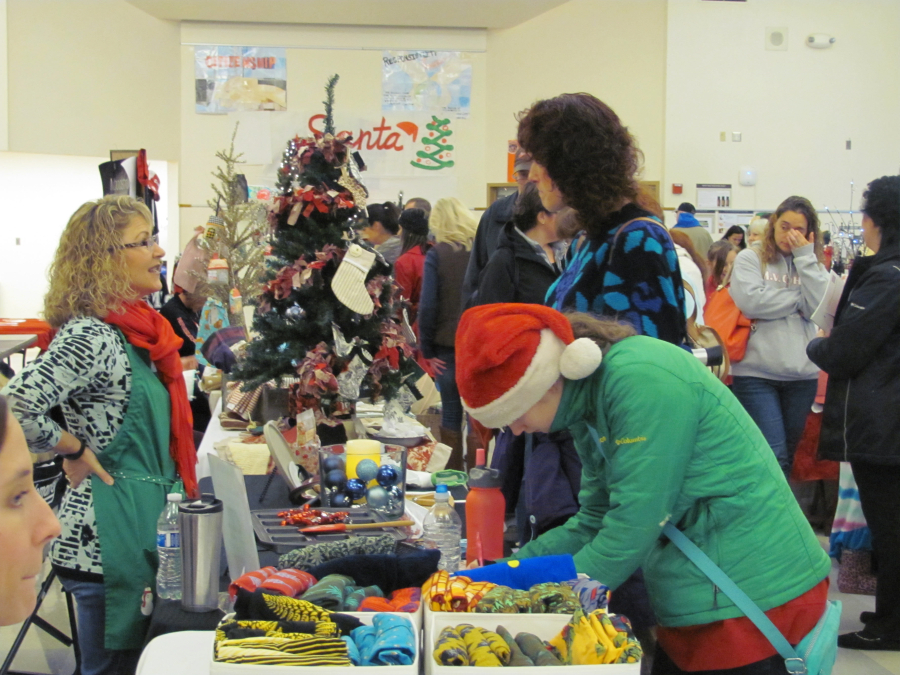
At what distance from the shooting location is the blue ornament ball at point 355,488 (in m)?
2.19

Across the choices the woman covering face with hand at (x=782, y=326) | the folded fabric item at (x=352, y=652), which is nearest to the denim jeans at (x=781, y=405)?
the woman covering face with hand at (x=782, y=326)

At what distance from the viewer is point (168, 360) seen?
2.20 metres

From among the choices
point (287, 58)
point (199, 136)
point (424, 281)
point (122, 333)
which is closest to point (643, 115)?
point (287, 58)

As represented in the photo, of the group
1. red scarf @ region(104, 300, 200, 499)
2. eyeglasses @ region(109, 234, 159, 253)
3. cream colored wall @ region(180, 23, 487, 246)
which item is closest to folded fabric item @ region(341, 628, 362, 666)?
red scarf @ region(104, 300, 200, 499)

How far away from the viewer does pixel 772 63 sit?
397 inches

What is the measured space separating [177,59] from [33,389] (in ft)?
28.6

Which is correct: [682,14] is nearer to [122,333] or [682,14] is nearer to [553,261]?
[553,261]

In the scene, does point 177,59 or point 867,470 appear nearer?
point 867,470

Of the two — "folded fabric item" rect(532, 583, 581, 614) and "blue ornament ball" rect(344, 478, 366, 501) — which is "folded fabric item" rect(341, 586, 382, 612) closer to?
"folded fabric item" rect(532, 583, 581, 614)

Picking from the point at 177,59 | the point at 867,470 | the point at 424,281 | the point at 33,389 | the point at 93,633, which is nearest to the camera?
the point at 33,389

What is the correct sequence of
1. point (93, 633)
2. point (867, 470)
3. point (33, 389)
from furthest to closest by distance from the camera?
point (867, 470) < point (93, 633) < point (33, 389)

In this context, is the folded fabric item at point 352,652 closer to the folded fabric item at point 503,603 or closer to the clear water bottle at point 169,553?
the folded fabric item at point 503,603

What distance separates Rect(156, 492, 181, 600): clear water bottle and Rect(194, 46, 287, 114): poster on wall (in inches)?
340

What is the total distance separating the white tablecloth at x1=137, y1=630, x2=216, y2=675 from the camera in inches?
51.7
